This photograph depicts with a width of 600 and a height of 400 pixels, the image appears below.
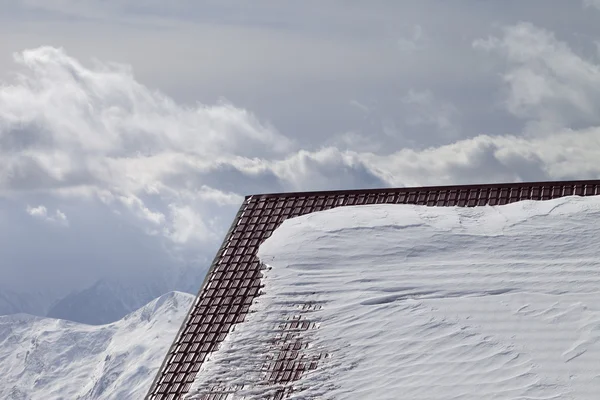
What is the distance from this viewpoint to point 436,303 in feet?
54.7

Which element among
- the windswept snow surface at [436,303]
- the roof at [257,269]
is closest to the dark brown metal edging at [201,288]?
the roof at [257,269]

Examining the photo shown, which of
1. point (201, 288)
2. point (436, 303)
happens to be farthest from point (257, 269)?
point (436, 303)

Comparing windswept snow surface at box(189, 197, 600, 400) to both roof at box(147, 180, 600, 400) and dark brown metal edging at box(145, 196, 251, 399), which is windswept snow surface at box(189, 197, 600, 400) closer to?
roof at box(147, 180, 600, 400)

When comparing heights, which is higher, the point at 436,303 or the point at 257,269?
the point at 257,269

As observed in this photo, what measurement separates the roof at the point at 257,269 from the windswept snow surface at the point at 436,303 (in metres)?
0.29

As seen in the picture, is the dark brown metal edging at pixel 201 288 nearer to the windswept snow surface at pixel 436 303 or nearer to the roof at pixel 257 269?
the roof at pixel 257 269

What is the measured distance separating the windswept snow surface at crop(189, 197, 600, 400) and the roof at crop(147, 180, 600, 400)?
0.29 meters

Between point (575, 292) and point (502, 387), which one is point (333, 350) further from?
point (575, 292)

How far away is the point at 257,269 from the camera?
18844 millimetres

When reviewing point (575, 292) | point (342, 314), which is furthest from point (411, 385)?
point (575, 292)

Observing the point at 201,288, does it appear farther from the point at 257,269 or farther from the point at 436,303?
the point at 436,303

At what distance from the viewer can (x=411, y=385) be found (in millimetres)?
14766

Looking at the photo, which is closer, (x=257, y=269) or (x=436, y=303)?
(x=436, y=303)

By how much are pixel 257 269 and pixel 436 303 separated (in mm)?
3862
